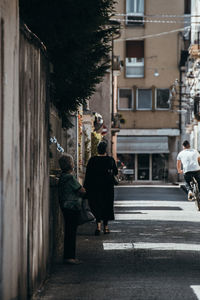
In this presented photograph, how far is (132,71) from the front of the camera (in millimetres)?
63844

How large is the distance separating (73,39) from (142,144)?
50595mm

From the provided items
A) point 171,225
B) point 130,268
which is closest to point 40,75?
point 130,268

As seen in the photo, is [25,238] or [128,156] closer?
[25,238]

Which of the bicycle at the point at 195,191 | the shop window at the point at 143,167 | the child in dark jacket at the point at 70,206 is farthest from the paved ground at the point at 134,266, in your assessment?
the shop window at the point at 143,167

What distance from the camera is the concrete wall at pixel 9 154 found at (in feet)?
21.6

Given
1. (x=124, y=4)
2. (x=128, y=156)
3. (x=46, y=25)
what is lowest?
(x=128, y=156)

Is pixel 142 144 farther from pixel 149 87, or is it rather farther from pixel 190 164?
pixel 190 164

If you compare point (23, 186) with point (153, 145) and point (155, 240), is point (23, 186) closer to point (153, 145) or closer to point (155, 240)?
point (155, 240)

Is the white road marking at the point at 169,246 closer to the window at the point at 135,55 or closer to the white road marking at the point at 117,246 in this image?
the white road marking at the point at 117,246

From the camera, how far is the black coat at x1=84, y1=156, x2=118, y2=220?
Answer: 15797 millimetres

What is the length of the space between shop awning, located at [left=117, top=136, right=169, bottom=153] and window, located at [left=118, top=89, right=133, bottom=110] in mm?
2337

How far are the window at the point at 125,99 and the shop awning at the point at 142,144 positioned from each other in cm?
234

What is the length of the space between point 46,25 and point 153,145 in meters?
51.1

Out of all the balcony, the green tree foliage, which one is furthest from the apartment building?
the green tree foliage
